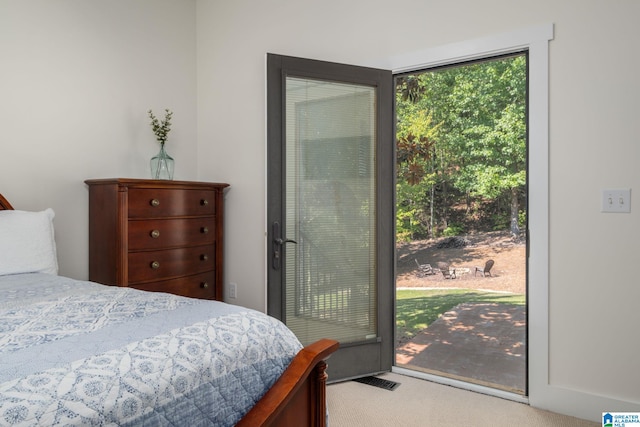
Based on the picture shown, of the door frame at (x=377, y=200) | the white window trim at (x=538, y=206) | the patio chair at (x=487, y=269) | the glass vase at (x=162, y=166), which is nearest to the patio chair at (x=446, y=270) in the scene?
the patio chair at (x=487, y=269)

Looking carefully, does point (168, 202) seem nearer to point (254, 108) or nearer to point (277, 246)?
point (277, 246)

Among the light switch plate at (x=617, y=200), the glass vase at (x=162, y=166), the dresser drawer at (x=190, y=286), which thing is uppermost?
the glass vase at (x=162, y=166)

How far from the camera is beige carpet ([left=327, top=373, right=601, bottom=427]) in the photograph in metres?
A: 2.33

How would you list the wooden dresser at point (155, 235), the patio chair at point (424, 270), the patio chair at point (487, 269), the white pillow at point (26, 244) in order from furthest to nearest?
the patio chair at point (424, 270), the patio chair at point (487, 269), the wooden dresser at point (155, 235), the white pillow at point (26, 244)

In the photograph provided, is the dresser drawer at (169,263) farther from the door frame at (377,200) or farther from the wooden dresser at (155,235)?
the door frame at (377,200)

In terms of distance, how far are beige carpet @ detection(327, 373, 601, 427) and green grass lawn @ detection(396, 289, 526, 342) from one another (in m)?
2.15

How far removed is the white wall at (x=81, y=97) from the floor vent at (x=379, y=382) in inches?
77.4

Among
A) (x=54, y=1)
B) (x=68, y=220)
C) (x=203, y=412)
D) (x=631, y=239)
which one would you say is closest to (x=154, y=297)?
(x=203, y=412)

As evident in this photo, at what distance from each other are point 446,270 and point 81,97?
4.54m

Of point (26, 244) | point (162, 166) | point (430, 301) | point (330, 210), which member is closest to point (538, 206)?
point (330, 210)

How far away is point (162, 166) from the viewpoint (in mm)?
3338

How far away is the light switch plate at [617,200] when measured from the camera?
7.35ft

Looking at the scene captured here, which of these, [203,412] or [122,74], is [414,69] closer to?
[122,74]

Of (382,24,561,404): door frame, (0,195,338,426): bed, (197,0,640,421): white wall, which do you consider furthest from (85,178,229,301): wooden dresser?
(382,24,561,404): door frame
